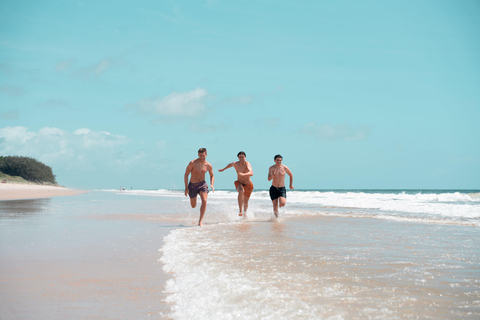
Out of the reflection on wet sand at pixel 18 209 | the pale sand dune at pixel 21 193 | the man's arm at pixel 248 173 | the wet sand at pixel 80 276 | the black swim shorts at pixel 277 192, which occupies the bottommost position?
the pale sand dune at pixel 21 193

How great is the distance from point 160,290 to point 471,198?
110 feet

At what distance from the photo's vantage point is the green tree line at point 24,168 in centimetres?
5503

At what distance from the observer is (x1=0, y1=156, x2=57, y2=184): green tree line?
55031 mm

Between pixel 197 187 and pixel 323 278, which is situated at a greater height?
pixel 197 187

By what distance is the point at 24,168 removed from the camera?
55.6m

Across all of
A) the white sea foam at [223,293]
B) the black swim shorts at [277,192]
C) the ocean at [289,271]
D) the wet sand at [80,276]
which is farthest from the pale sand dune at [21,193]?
the white sea foam at [223,293]

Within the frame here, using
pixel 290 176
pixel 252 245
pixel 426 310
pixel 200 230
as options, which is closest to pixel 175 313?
pixel 426 310

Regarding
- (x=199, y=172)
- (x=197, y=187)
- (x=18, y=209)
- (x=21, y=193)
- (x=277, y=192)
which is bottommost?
(x=21, y=193)

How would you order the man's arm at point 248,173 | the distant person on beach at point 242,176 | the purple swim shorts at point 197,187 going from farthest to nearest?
the distant person on beach at point 242,176, the man's arm at point 248,173, the purple swim shorts at point 197,187

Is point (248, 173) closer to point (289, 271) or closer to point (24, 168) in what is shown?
point (289, 271)

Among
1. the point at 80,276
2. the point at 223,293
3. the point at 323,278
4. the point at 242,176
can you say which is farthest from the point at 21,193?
the point at 323,278

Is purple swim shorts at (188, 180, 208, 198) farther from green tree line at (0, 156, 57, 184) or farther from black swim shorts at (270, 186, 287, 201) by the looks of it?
green tree line at (0, 156, 57, 184)

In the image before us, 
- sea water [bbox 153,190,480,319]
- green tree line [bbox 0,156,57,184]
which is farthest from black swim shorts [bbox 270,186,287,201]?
green tree line [bbox 0,156,57,184]

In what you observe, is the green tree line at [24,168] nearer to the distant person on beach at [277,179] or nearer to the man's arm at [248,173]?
the man's arm at [248,173]
